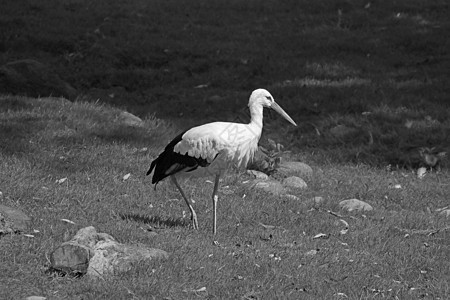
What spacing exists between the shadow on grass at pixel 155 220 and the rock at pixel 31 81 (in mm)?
4963

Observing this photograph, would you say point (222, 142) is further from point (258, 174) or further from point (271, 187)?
point (258, 174)

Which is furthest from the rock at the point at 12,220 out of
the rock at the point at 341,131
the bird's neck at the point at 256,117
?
the rock at the point at 341,131

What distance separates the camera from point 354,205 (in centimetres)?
843

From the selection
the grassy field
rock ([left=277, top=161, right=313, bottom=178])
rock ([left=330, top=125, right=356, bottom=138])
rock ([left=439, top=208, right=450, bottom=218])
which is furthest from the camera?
rock ([left=330, top=125, right=356, bottom=138])

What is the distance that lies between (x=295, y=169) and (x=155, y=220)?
2.71 meters

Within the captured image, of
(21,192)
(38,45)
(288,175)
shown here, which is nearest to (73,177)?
(21,192)

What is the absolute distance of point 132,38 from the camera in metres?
15.3

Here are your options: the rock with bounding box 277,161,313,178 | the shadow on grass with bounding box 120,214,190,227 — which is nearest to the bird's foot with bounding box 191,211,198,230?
the shadow on grass with bounding box 120,214,190,227

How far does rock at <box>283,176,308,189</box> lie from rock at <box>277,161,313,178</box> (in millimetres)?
247


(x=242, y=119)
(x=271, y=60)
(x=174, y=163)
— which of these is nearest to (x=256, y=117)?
(x=174, y=163)

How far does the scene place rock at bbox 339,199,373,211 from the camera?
8375 millimetres

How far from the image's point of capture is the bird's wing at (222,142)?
23.5ft

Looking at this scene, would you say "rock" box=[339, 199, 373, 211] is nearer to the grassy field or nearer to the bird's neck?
the grassy field

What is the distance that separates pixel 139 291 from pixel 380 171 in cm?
514
